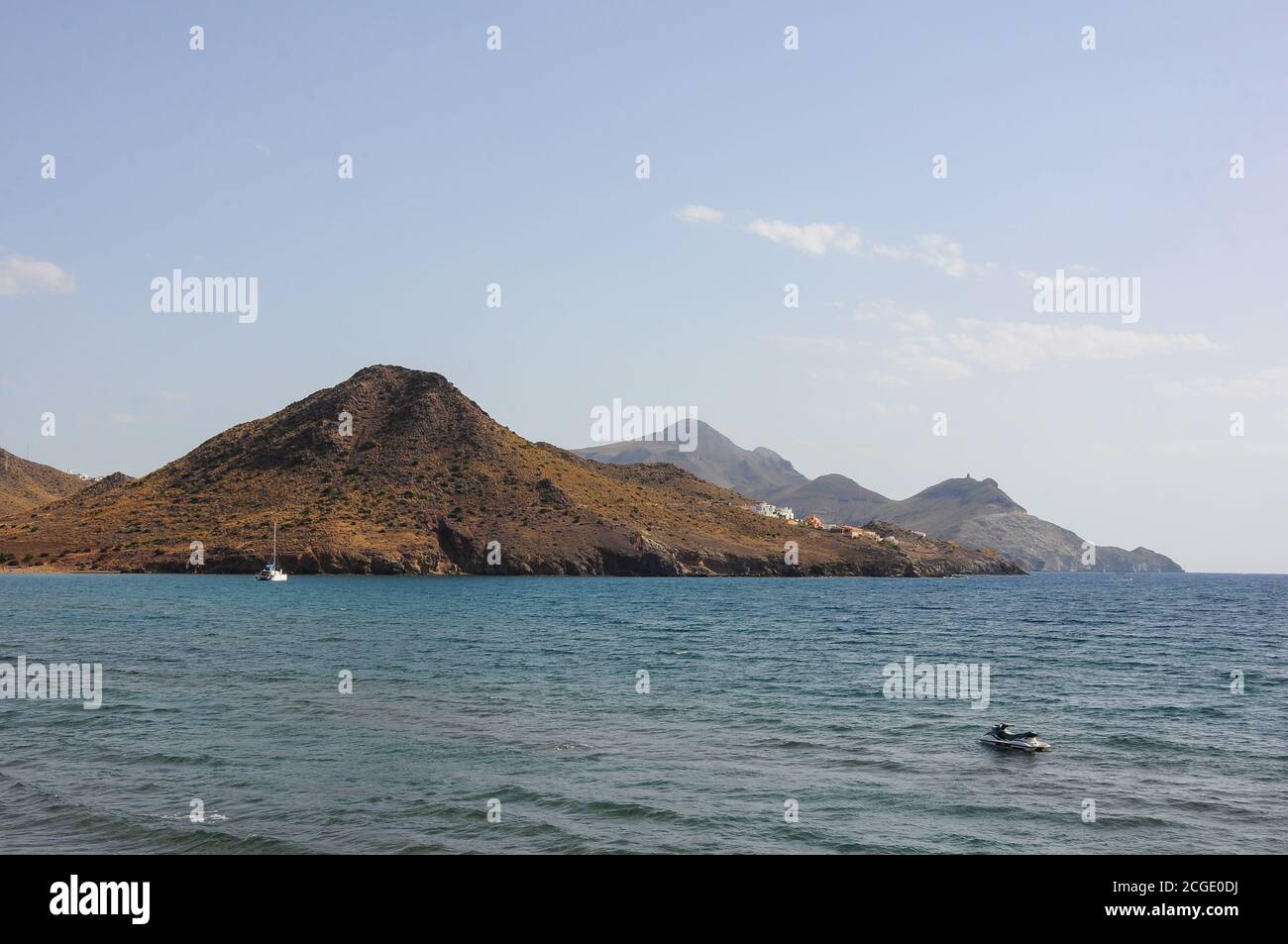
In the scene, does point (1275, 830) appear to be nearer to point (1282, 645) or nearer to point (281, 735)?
point (281, 735)

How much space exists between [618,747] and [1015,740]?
1247 cm

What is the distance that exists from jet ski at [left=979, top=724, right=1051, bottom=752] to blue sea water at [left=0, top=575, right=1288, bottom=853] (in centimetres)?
58

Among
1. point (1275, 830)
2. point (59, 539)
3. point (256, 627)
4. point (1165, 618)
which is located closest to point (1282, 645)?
point (1165, 618)

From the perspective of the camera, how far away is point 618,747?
29.2 metres

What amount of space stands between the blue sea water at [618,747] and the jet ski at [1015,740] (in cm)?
58

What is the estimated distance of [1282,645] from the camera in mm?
72750

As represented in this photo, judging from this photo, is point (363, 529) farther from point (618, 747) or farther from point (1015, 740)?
point (1015, 740)

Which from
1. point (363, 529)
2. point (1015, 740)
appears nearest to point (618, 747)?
point (1015, 740)

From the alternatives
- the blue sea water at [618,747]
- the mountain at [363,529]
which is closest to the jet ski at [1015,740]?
the blue sea water at [618,747]

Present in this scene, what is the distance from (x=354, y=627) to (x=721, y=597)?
65207 millimetres

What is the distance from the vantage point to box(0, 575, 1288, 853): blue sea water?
68.8 ft

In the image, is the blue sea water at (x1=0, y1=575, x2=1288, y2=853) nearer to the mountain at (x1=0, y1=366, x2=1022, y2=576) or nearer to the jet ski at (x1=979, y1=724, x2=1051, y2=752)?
the jet ski at (x1=979, y1=724, x2=1051, y2=752)

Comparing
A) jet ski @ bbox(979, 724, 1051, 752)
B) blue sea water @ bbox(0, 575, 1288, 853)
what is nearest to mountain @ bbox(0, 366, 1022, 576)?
blue sea water @ bbox(0, 575, 1288, 853)
